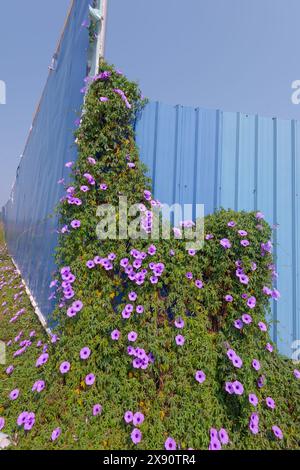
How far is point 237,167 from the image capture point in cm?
228

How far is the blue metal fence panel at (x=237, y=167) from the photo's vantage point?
2.15 meters

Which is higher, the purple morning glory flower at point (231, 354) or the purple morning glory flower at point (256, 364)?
the purple morning glory flower at point (231, 354)

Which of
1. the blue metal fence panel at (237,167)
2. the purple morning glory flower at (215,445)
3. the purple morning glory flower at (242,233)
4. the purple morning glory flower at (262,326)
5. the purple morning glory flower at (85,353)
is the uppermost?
the blue metal fence panel at (237,167)

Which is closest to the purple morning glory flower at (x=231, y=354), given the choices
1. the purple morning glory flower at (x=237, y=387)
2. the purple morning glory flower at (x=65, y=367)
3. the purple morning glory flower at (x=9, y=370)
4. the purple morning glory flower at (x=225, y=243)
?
the purple morning glory flower at (x=237, y=387)

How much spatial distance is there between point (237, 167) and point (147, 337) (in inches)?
65.0

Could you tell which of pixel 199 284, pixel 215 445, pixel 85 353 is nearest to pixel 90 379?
pixel 85 353

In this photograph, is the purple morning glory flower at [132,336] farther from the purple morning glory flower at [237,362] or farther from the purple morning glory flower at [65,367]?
the purple morning glory flower at [237,362]

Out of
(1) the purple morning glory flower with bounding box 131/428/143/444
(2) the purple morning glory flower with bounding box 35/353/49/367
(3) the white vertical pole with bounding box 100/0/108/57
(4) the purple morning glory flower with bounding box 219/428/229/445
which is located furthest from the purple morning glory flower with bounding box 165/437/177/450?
(3) the white vertical pole with bounding box 100/0/108/57

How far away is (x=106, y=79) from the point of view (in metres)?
2.00

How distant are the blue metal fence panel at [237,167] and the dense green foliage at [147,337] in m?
0.27

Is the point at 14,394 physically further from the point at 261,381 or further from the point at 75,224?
the point at 261,381

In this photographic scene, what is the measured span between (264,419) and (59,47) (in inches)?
202

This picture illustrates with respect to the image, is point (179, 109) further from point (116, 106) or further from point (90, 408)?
point (90, 408)

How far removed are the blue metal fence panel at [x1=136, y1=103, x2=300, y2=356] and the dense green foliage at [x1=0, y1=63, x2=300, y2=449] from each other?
0.27m
